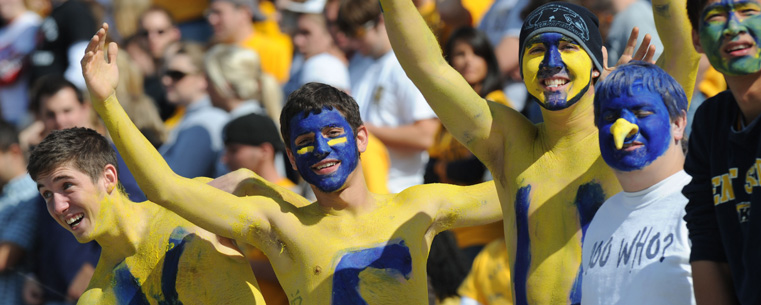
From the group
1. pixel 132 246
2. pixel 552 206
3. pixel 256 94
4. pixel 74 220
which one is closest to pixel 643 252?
pixel 552 206

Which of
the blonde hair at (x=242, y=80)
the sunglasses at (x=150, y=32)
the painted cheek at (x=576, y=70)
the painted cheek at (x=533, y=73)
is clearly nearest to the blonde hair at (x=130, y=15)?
the sunglasses at (x=150, y=32)

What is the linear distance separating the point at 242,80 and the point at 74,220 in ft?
8.29

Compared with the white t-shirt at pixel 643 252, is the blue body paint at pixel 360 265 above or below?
below

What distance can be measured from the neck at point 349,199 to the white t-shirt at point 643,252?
1.15 m

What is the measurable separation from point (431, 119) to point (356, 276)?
2.45 m

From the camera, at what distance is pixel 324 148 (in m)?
4.41

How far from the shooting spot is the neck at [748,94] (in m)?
3.17

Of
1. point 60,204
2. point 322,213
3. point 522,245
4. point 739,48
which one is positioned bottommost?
point 60,204

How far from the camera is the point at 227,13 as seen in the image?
8531 millimetres

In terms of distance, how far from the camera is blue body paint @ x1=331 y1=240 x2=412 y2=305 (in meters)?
4.40

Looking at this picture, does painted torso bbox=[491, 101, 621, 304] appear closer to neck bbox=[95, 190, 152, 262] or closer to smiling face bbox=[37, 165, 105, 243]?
neck bbox=[95, 190, 152, 262]

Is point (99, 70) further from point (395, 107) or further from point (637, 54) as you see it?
point (395, 107)

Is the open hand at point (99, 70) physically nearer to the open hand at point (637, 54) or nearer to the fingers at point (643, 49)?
the open hand at point (637, 54)

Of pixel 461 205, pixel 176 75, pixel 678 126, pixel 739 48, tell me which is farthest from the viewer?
pixel 176 75
